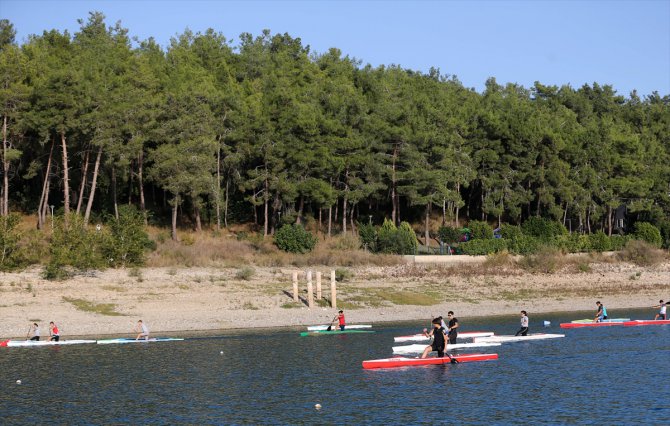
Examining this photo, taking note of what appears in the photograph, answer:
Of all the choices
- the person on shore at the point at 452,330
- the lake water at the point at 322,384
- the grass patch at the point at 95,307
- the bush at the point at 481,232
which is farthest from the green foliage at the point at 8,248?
the bush at the point at 481,232

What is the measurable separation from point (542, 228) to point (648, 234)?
15148 millimetres

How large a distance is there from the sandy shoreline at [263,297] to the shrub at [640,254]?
36.3 ft

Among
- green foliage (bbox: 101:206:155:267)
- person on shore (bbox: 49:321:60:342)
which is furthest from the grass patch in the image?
green foliage (bbox: 101:206:155:267)

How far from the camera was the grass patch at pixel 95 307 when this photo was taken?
5409 cm

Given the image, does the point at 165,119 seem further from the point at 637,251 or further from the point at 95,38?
the point at 637,251

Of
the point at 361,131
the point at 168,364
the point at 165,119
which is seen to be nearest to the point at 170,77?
the point at 165,119

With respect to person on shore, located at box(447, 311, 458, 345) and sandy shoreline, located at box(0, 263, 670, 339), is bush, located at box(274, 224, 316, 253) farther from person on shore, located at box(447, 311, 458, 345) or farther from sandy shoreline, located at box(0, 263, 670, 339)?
person on shore, located at box(447, 311, 458, 345)

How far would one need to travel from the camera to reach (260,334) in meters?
50.7

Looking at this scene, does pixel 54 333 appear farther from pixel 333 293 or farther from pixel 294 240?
pixel 294 240

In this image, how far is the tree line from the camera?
74.6 metres

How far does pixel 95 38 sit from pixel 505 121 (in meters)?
54.8

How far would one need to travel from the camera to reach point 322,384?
1369 inches

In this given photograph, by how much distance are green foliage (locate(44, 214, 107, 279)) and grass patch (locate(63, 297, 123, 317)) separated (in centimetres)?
420

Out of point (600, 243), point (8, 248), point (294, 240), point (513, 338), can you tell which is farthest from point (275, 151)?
point (513, 338)
